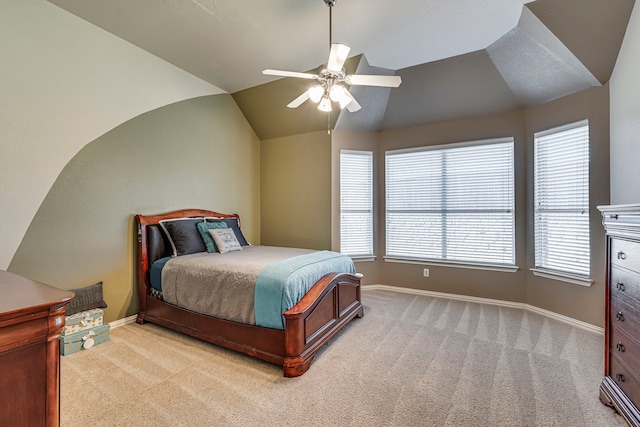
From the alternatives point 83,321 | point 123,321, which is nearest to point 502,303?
point 123,321

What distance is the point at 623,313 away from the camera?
164 centimetres

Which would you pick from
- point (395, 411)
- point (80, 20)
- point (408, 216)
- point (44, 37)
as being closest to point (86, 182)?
point (44, 37)

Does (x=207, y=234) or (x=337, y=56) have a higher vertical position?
(x=337, y=56)

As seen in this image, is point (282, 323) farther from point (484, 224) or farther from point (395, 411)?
point (484, 224)

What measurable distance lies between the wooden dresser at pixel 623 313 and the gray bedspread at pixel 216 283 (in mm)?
2337

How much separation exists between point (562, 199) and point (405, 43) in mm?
2460

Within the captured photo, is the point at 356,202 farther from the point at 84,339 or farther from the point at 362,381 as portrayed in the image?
the point at 84,339

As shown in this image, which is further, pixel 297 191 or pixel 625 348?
pixel 297 191

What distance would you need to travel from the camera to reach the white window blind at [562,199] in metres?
3.01

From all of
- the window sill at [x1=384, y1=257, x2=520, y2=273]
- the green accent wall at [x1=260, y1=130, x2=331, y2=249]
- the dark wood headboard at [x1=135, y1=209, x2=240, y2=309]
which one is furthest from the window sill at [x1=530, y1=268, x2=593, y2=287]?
the dark wood headboard at [x1=135, y1=209, x2=240, y2=309]

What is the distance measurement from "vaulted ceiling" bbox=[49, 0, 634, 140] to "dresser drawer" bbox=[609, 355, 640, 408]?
2661 millimetres

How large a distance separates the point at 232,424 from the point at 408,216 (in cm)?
344

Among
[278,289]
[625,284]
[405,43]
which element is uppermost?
[405,43]

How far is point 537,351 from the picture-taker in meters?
2.48
